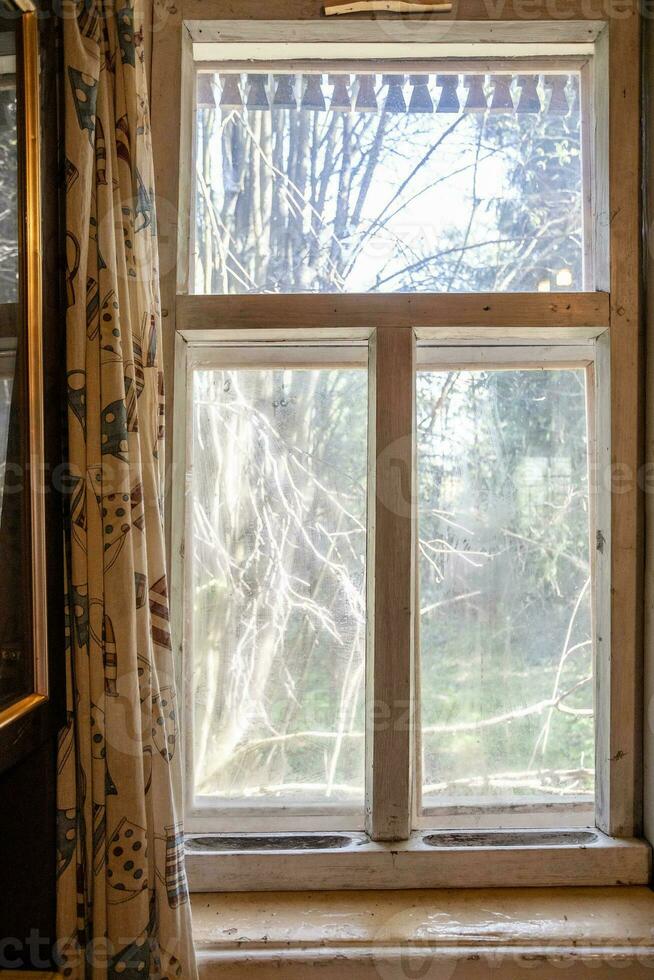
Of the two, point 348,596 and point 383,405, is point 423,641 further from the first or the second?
point 383,405

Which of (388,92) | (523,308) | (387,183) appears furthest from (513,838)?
(388,92)

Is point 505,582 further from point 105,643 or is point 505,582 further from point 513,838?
point 105,643

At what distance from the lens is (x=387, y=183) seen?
4.24 feet

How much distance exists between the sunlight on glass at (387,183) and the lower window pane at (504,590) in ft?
0.71

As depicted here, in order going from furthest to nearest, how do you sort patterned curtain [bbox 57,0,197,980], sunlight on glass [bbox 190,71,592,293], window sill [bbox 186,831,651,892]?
sunlight on glass [bbox 190,71,592,293] → window sill [bbox 186,831,651,892] → patterned curtain [bbox 57,0,197,980]

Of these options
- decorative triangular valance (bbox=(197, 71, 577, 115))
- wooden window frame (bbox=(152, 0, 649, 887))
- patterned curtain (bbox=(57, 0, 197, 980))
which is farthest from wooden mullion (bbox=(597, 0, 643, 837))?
patterned curtain (bbox=(57, 0, 197, 980))

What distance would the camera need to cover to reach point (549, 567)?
4.21 ft

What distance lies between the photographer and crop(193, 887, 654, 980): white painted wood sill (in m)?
1.04

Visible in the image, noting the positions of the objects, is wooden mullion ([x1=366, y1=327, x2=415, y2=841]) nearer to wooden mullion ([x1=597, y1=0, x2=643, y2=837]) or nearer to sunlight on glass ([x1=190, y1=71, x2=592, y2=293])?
sunlight on glass ([x1=190, y1=71, x2=592, y2=293])

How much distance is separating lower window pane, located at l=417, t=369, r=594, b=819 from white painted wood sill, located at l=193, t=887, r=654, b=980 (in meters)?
0.19

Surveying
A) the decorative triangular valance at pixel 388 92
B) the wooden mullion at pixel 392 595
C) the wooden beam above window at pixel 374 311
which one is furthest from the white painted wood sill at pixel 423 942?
the decorative triangular valance at pixel 388 92

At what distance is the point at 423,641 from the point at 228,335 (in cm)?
63

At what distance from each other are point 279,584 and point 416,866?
1.68 ft

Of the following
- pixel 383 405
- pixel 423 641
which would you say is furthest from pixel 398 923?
pixel 383 405
